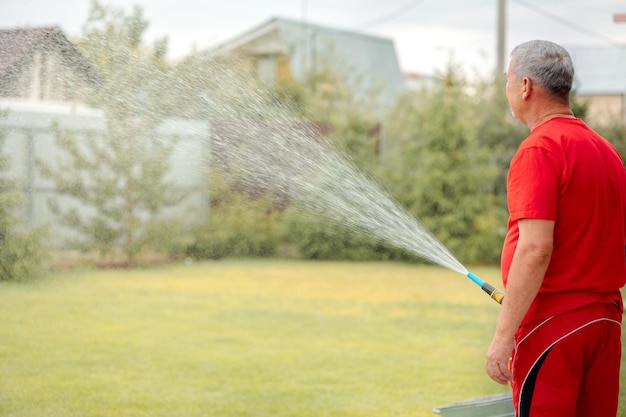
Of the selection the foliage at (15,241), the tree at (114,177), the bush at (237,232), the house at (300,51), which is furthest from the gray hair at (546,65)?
the house at (300,51)

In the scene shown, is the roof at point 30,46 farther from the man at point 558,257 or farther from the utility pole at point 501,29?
the utility pole at point 501,29

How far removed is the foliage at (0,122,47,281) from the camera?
31.6ft

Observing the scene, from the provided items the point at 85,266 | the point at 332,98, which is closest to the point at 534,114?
the point at 85,266

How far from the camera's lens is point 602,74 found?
19125 mm

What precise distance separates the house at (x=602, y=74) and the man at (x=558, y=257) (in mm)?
15031

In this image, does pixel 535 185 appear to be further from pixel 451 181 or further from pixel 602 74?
pixel 602 74

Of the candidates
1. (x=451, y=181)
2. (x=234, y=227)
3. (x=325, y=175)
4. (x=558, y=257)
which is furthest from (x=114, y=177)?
(x=558, y=257)

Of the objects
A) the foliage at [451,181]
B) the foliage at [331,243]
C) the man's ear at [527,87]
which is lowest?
the foliage at [331,243]

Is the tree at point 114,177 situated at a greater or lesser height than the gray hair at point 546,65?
lesser

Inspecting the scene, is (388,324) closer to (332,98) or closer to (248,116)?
(248,116)

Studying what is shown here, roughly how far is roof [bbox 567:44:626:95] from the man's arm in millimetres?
16976

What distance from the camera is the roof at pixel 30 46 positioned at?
462 cm

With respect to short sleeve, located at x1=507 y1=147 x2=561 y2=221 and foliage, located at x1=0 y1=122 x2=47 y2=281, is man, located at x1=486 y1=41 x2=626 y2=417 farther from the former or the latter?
foliage, located at x1=0 y1=122 x2=47 y2=281

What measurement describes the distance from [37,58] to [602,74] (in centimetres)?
1642
